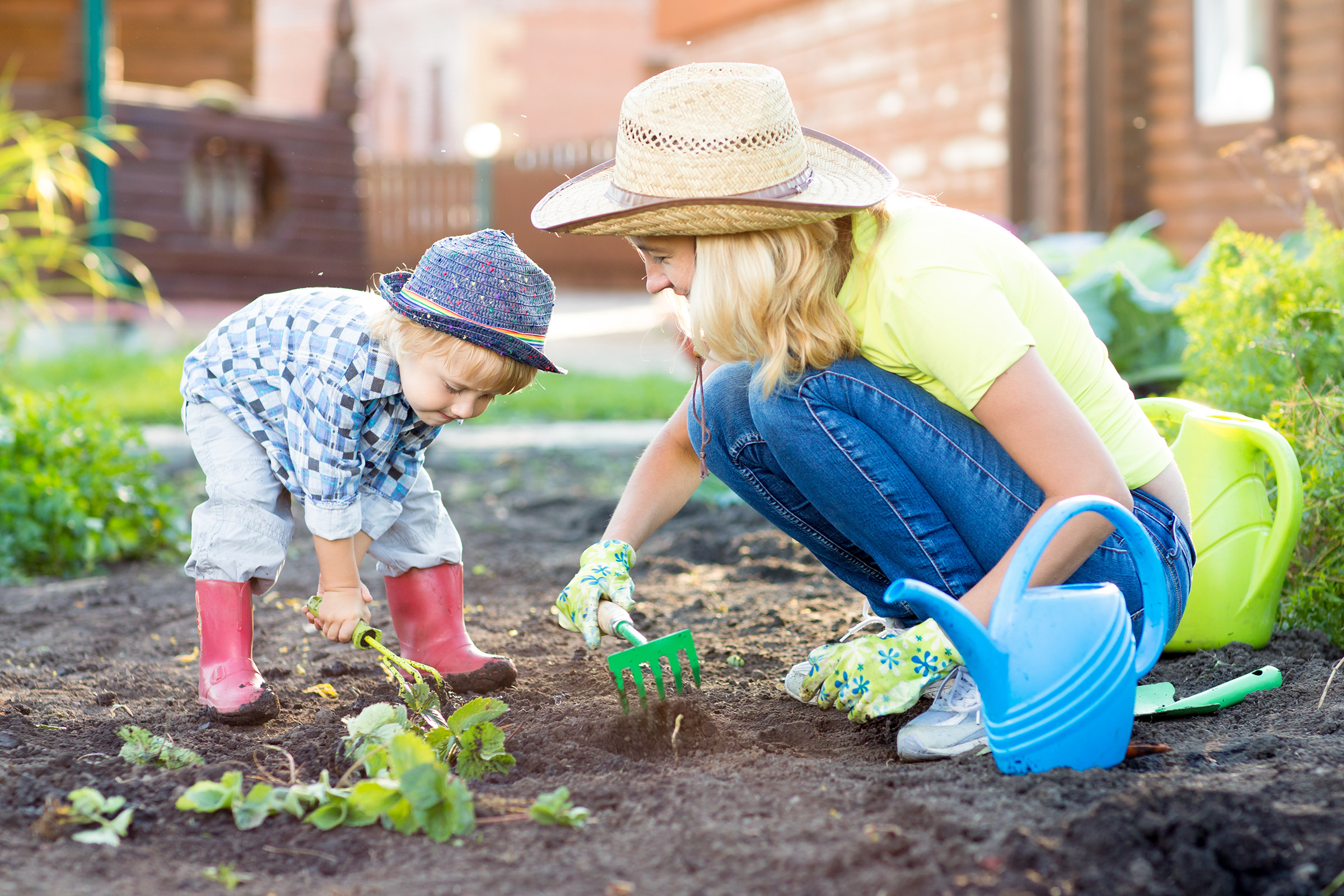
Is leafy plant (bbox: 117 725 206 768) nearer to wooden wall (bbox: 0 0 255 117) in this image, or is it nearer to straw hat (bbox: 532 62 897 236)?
straw hat (bbox: 532 62 897 236)

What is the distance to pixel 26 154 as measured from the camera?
4055 millimetres

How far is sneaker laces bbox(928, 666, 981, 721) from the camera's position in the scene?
1743 millimetres

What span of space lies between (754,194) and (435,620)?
1.05m

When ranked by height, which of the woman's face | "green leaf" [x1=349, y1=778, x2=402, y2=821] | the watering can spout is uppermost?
the woman's face

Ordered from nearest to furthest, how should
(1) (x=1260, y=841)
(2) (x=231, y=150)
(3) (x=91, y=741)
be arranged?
(1) (x=1260, y=841) → (3) (x=91, y=741) → (2) (x=231, y=150)

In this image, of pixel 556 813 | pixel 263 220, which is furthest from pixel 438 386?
pixel 263 220

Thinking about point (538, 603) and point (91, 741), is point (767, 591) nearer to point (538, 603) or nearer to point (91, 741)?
point (538, 603)

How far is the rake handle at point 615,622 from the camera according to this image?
185 cm

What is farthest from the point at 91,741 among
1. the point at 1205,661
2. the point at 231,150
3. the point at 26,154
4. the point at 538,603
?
the point at 231,150

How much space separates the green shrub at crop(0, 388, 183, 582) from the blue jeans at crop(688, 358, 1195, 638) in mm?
2032

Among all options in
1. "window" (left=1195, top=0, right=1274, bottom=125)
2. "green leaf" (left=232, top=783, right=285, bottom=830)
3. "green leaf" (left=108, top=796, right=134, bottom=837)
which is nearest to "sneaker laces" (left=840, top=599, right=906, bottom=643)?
"green leaf" (left=232, top=783, right=285, bottom=830)

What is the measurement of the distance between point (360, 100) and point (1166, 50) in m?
5.75

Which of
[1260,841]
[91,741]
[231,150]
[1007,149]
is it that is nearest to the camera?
[1260,841]

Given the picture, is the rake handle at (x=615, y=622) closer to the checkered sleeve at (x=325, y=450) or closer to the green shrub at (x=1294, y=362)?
the checkered sleeve at (x=325, y=450)
